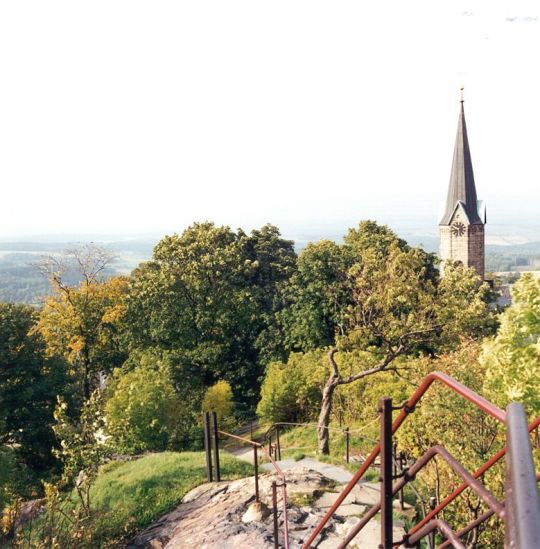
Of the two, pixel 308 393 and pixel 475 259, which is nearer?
pixel 308 393

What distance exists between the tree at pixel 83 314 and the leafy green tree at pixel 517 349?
19.9m

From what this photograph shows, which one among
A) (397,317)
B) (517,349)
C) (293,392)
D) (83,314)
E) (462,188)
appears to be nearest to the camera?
(517,349)

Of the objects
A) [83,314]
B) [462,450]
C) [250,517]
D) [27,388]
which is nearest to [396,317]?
[462,450]

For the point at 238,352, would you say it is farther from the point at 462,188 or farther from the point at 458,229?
the point at 462,188

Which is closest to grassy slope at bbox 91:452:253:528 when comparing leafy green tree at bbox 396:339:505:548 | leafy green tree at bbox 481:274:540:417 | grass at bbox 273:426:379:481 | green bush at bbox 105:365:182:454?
green bush at bbox 105:365:182:454

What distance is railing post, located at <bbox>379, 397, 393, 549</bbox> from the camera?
123 inches

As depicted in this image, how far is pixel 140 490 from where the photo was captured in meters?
12.6

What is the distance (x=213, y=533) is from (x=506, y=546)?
927 centimetres

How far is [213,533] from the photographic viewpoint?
9398 mm

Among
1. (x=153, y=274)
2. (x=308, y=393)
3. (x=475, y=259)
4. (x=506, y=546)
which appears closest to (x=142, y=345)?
(x=153, y=274)

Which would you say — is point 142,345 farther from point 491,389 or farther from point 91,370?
point 491,389

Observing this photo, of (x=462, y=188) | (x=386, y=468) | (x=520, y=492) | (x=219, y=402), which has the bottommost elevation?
(x=219, y=402)

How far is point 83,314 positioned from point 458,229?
4468 cm

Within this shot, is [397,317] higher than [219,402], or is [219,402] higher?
[397,317]
